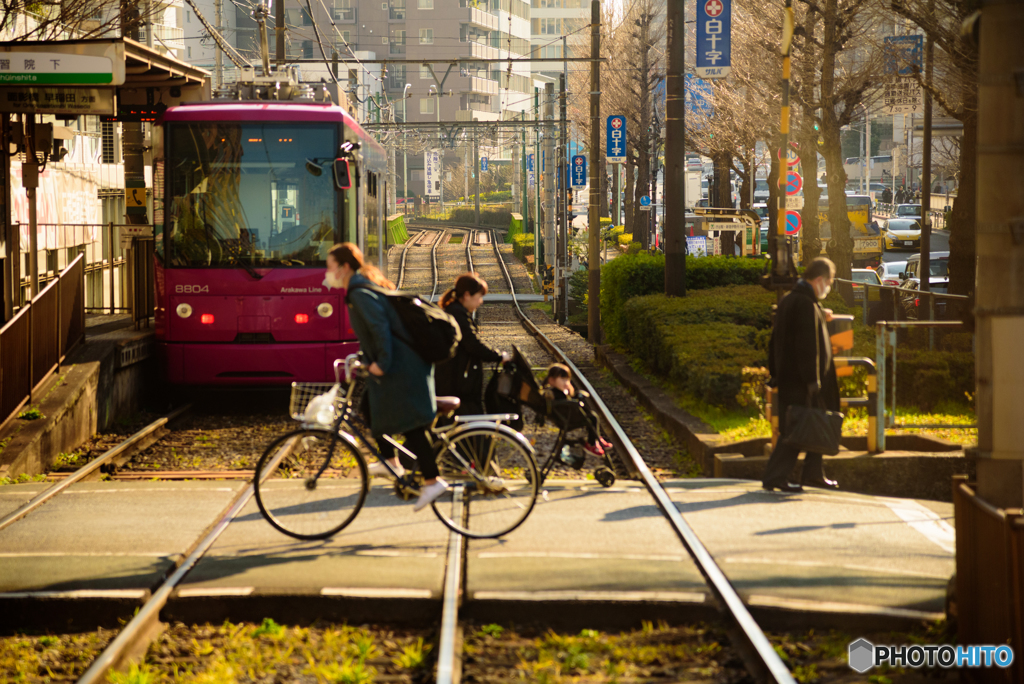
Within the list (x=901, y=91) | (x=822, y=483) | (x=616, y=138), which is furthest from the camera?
(x=616, y=138)

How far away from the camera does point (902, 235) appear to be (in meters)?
48.3

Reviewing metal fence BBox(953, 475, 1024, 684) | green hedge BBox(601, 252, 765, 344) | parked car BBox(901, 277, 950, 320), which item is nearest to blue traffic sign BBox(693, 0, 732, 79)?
green hedge BBox(601, 252, 765, 344)

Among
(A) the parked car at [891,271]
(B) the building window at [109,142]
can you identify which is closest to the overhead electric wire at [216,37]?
(B) the building window at [109,142]

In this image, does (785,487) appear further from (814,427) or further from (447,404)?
(447,404)

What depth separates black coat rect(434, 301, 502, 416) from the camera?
7.91 meters

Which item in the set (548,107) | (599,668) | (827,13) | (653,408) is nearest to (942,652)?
(599,668)

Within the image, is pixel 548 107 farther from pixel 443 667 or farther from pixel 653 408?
pixel 443 667

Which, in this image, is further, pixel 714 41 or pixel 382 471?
pixel 714 41

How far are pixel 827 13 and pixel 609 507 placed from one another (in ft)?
46.4

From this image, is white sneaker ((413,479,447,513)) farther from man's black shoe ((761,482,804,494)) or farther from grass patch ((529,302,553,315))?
grass patch ((529,302,553,315))

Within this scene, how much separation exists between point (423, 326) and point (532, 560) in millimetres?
1422

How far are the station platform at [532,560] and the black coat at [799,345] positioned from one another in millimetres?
761

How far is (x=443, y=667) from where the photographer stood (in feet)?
15.6

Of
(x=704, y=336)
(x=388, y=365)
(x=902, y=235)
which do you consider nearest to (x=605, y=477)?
(x=388, y=365)
